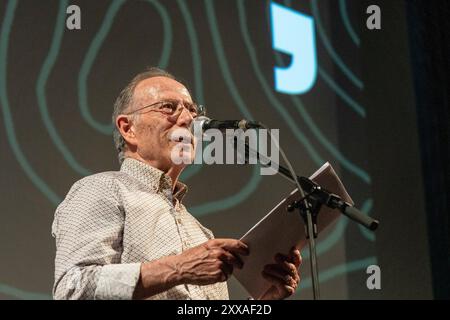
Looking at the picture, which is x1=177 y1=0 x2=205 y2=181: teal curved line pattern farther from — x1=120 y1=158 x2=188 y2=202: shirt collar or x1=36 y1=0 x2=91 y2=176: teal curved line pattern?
x1=120 y1=158 x2=188 y2=202: shirt collar

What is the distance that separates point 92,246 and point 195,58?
1211mm

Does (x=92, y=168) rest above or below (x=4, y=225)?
above

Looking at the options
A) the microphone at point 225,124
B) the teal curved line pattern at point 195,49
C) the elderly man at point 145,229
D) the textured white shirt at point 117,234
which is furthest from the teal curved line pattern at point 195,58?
the microphone at point 225,124

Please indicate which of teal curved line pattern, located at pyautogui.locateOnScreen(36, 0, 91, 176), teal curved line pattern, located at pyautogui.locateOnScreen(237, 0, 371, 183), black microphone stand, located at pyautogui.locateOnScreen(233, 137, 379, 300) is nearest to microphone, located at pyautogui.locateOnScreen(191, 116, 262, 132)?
black microphone stand, located at pyautogui.locateOnScreen(233, 137, 379, 300)

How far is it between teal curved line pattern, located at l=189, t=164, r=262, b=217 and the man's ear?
0.57 m

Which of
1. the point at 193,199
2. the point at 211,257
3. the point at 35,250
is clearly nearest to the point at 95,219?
the point at 211,257

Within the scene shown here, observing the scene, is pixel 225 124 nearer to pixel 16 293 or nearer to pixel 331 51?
pixel 16 293

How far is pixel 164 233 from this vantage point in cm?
171

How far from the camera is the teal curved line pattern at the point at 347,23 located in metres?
2.88

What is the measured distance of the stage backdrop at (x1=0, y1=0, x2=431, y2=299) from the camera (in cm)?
225

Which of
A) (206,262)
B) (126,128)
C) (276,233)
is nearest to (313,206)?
(276,233)

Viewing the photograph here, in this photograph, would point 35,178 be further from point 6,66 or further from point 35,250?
point 6,66

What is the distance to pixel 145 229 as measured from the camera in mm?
1656
